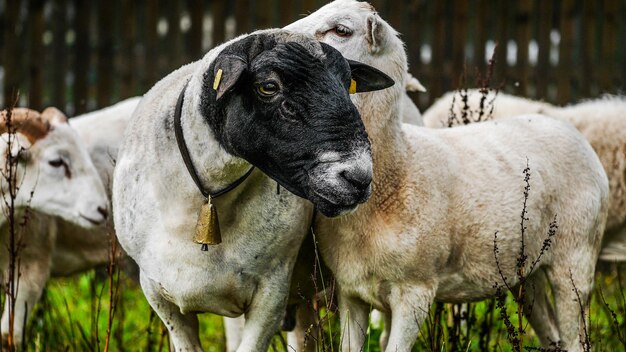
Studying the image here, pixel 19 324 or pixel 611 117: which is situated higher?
pixel 611 117

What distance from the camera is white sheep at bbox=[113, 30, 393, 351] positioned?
3932 millimetres

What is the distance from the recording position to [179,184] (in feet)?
14.8

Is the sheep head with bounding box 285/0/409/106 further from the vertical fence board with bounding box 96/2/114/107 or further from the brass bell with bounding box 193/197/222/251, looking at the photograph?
the vertical fence board with bounding box 96/2/114/107

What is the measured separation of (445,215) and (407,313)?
0.47 m

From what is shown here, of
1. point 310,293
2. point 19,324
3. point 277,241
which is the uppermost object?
point 277,241

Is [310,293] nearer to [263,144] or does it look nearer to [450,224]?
[450,224]

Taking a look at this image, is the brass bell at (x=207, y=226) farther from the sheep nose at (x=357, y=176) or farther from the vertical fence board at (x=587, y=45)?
the vertical fence board at (x=587, y=45)

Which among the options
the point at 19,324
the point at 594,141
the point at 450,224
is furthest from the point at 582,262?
the point at 19,324

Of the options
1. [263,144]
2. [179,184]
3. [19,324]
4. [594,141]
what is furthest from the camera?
[594,141]

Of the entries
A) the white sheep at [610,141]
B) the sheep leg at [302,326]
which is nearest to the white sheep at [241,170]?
the sheep leg at [302,326]

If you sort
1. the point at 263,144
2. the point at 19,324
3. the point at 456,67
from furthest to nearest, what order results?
the point at 456,67
the point at 19,324
the point at 263,144

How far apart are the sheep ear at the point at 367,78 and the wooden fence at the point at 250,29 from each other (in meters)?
5.80

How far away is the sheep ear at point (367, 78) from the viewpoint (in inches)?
175

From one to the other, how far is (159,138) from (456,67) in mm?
6068
